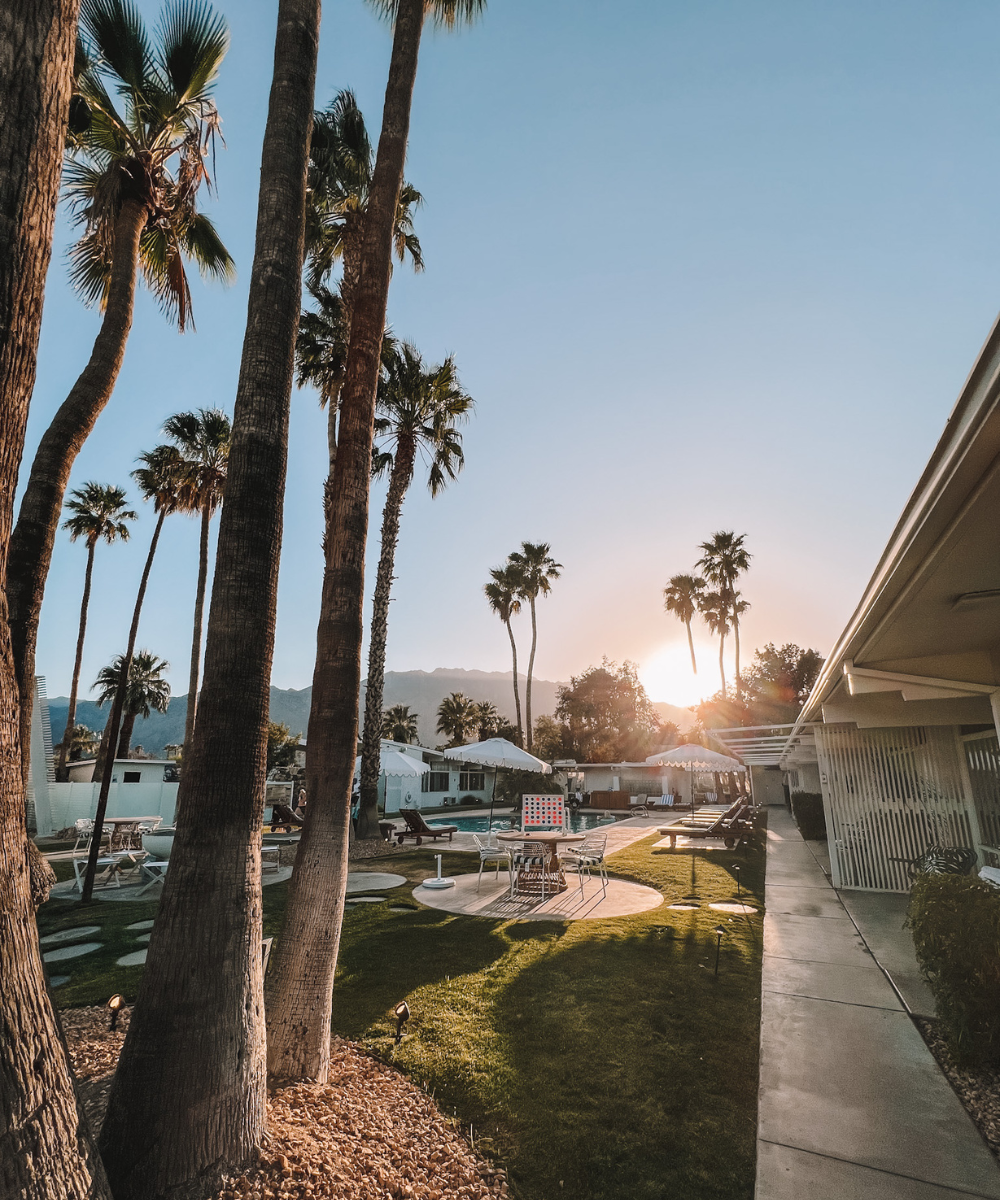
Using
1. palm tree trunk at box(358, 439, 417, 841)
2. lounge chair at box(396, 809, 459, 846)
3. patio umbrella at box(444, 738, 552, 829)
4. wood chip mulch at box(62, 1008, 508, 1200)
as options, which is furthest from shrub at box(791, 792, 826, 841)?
wood chip mulch at box(62, 1008, 508, 1200)

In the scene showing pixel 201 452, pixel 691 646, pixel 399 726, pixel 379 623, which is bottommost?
pixel 399 726

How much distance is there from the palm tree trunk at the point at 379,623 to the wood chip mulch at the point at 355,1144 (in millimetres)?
12047

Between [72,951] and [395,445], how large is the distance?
1302cm

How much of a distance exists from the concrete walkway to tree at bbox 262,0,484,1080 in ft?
8.59

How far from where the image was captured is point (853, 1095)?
153 inches

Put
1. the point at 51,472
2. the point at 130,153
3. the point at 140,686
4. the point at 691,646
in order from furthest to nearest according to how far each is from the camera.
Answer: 1. the point at 691,646
2. the point at 140,686
3. the point at 130,153
4. the point at 51,472

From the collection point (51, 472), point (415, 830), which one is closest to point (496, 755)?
point (415, 830)

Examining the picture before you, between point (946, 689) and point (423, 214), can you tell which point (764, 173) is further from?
point (946, 689)

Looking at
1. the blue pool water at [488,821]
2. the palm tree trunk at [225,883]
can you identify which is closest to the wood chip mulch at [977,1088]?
the palm tree trunk at [225,883]

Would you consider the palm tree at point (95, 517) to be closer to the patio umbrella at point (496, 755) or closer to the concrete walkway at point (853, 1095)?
the patio umbrella at point (496, 755)

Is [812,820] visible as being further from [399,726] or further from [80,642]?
[399,726]

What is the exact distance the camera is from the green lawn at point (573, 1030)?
3.24 m

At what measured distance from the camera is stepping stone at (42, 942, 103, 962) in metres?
6.77

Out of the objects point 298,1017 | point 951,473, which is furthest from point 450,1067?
point 951,473
